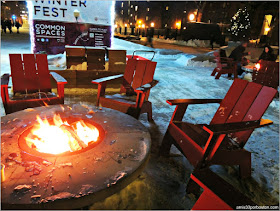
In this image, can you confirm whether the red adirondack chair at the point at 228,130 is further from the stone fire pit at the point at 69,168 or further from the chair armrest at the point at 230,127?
the stone fire pit at the point at 69,168

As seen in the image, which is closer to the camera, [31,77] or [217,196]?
[217,196]

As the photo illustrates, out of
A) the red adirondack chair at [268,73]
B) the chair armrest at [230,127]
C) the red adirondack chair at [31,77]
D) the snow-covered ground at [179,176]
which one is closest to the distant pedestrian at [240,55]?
the red adirondack chair at [268,73]

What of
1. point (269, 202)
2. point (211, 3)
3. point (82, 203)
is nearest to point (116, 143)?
point (82, 203)

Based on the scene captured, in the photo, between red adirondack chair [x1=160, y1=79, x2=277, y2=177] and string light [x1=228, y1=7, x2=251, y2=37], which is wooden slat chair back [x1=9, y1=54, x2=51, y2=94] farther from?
string light [x1=228, y1=7, x2=251, y2=37]

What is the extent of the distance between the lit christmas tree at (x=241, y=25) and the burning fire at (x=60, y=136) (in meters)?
23.4

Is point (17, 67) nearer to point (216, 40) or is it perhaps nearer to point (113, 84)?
point (113, 84)

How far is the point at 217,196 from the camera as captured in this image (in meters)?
1.06

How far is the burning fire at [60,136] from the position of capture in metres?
1.74

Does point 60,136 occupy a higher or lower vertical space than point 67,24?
lower

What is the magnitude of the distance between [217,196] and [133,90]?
9.22 feet

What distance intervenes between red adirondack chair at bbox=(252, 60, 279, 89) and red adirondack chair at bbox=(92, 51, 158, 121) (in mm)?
4054

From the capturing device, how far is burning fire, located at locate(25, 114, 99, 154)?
5.70 ft

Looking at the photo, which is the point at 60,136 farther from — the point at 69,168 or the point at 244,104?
the point at 244,104

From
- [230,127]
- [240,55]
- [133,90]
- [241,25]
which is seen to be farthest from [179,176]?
[241,25]
